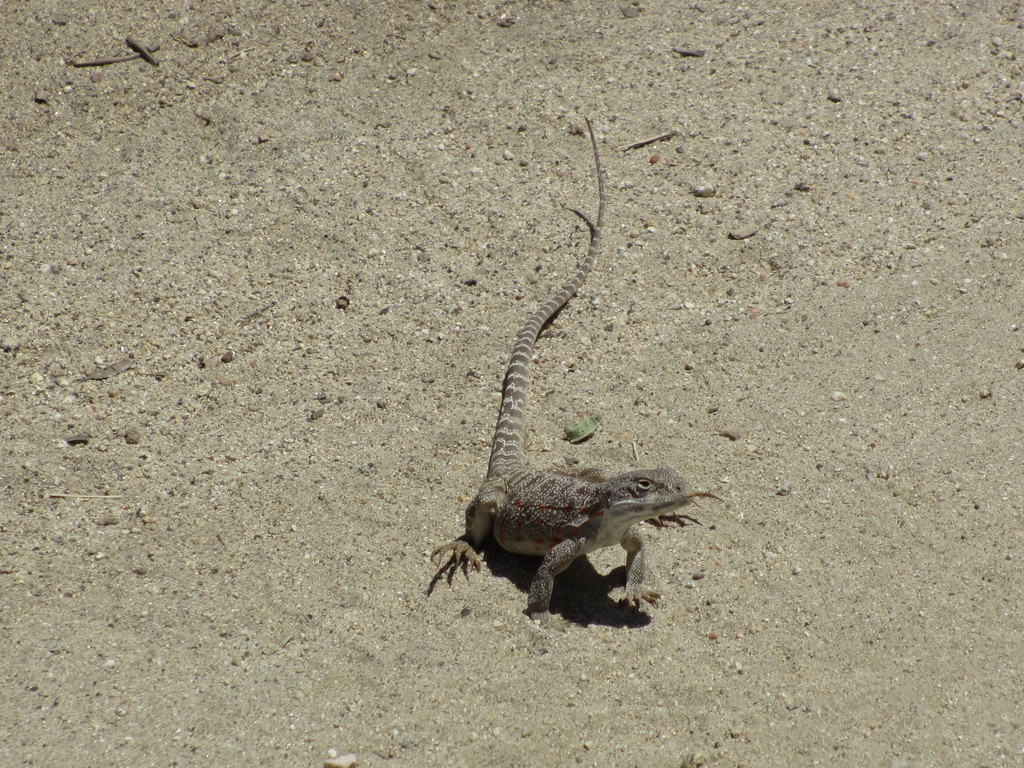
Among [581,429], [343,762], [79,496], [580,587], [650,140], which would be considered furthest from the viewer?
[650,140]

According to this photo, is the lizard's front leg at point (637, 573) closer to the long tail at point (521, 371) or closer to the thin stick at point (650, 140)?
the long tail at point (521, 371)

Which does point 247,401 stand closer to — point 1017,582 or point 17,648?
point 17,648

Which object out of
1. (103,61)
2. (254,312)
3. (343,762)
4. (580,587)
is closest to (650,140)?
(254,312)

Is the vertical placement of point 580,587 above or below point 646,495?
below

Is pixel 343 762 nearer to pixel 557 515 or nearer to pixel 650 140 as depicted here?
pixel 557 515

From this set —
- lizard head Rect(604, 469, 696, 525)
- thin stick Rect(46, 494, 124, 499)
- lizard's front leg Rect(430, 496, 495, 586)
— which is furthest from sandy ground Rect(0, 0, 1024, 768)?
lizard head Rect(604, 469, 696, 525)

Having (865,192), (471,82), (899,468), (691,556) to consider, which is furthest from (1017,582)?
(471,82)

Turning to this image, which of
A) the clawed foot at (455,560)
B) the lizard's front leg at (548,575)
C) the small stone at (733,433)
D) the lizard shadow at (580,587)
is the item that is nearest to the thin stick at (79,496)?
the clawed foot at (455,560)
